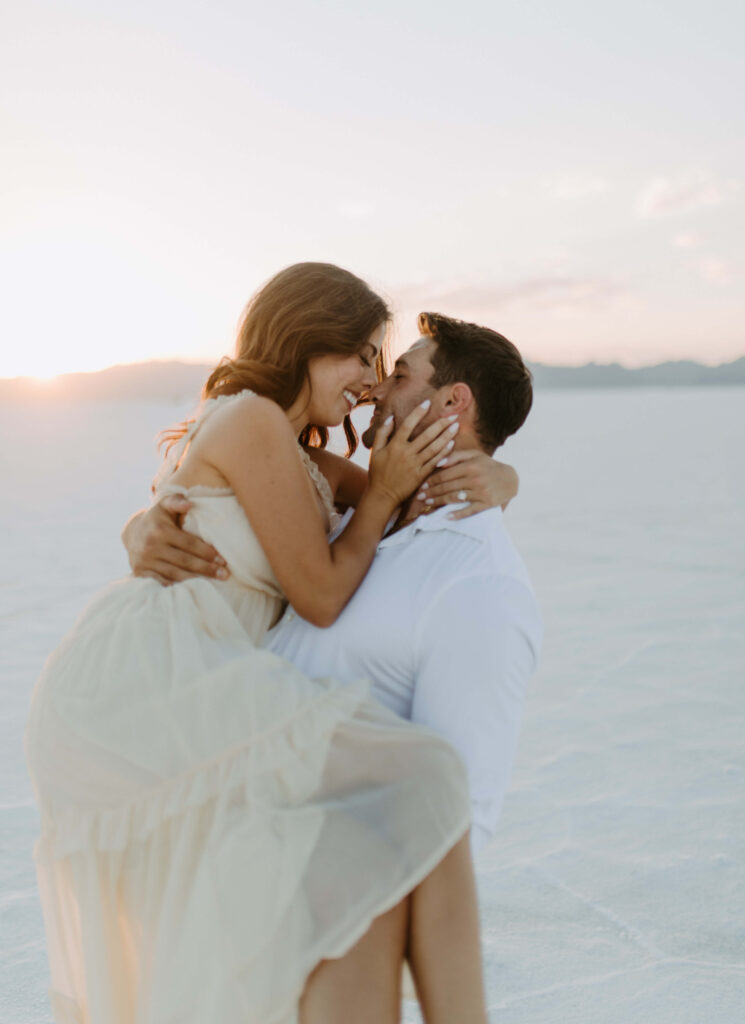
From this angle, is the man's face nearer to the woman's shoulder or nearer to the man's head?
the man's head

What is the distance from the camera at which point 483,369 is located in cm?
293

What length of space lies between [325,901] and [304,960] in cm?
11

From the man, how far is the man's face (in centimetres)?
1

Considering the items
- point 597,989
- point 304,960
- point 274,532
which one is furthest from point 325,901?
point 597,989

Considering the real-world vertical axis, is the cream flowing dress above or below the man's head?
below

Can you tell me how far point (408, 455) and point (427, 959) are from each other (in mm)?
1279

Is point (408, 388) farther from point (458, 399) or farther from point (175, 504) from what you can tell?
point (175, 504)

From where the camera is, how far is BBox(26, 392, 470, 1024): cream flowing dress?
1955 mm

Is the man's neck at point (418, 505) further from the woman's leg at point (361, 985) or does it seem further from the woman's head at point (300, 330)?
the woman's leg at point (361, 985)

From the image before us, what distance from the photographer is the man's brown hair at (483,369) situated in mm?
2934

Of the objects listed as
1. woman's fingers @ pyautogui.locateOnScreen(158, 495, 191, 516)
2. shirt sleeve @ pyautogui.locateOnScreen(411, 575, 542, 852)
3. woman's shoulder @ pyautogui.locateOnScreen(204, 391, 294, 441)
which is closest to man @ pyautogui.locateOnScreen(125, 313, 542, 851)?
shirt sleeve @ pyautogui.locateOnScreen(411, 575, 542, 852)

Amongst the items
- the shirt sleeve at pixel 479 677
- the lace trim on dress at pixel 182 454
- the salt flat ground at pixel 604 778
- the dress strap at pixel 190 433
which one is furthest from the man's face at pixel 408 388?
the salt flat ground at pixel 604 778

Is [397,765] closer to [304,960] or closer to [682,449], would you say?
[304,960]

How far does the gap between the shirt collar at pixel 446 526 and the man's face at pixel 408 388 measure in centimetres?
34
